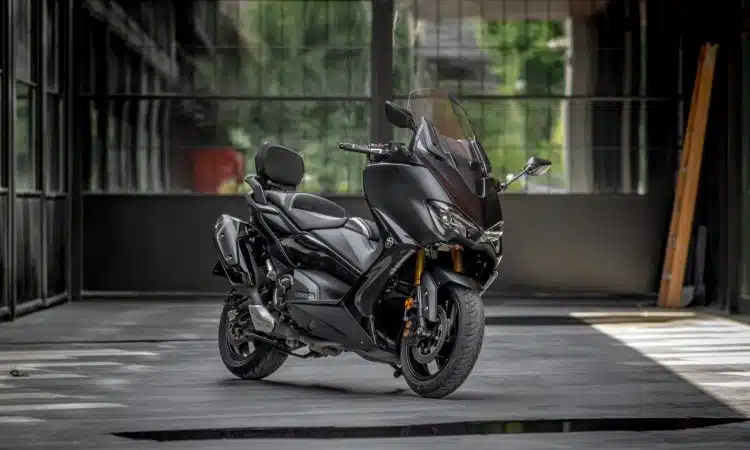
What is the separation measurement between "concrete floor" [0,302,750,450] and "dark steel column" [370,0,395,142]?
15.2ft

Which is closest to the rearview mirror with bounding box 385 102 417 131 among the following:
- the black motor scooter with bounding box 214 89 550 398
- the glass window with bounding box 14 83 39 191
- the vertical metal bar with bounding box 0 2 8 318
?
the black motor scooter with bounding box 214 89 550 398

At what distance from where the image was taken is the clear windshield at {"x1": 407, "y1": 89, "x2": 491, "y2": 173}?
977 cm

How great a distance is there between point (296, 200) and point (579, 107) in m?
9.34

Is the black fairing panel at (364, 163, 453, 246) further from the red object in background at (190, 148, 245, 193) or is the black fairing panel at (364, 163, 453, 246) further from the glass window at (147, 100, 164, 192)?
the glass window at (147, 100, 164, 192)

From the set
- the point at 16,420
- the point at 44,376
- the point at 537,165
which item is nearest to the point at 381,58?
the point at 44,376

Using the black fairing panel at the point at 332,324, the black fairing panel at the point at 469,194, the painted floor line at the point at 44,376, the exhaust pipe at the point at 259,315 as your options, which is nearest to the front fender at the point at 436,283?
the black fairing panel at the point at 469,194

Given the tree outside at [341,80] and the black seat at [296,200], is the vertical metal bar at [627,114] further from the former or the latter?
the black seat at [296,200]

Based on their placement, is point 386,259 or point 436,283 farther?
point 386,259

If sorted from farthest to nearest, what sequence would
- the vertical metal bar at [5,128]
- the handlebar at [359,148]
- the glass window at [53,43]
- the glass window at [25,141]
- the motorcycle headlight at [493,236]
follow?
the glass window at [53,43], the glass window at [25,141], the vertical metal bar at [5,128], the handlebar at [359,148], the motorcycle headlight at [493,236]

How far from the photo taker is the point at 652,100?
63.6 ft

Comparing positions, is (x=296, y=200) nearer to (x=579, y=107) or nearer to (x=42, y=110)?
(x=42, y=110)

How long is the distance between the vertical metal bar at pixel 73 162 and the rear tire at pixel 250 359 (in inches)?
329

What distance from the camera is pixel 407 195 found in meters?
9.72

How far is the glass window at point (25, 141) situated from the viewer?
661 inches
